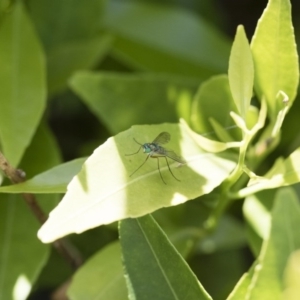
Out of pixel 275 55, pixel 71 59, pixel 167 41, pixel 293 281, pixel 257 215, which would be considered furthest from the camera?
pixel 167 41

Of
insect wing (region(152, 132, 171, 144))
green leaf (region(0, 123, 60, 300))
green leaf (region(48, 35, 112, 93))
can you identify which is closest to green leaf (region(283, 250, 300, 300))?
insect wing (region(152, 132, 171, 144))

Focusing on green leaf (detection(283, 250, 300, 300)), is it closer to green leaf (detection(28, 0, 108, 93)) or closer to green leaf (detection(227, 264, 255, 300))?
green leaf (detection(227, 264, 255, 300))

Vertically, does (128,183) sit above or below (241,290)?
above

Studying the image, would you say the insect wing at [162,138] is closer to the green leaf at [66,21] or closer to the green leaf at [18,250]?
the green leaf at [18,250]

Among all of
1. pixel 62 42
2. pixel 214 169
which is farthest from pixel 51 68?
pixel 214 169

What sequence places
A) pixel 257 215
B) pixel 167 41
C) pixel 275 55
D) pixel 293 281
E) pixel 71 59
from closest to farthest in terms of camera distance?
pixel 293 281 < pixel 275 55 < pixel 257 215 < pixel 71 59 < pixel 167 41

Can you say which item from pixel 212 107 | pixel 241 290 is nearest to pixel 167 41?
pixel 212 107

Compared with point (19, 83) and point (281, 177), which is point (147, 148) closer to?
point (281, 177)

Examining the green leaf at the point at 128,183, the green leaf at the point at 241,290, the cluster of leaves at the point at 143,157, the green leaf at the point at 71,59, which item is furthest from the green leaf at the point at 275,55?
the green leaf at the point at 71,59
